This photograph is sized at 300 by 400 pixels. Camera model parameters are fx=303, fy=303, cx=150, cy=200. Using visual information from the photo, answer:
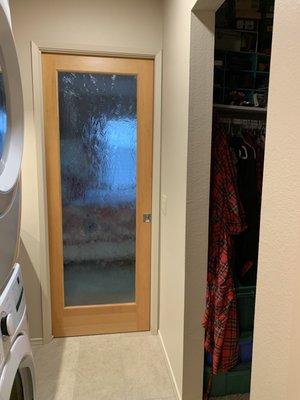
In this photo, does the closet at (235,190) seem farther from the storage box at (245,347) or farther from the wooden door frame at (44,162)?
the wooden door frame at (44,162)

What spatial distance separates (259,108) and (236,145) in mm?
241

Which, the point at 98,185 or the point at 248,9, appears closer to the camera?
the point at 248,9

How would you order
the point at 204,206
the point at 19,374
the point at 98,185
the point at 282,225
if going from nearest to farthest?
the point at 282,225
the point at 19,374
the point at 204,206
the point at 98,185

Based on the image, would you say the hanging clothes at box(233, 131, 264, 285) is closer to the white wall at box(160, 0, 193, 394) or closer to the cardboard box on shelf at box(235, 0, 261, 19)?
the white wall at box(160, 0, 193, 394)

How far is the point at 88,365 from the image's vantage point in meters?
2.05

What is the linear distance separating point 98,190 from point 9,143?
1254 mm

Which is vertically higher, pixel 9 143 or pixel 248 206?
pixel 9 143

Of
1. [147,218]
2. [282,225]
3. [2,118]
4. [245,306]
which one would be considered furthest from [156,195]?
[282,225]

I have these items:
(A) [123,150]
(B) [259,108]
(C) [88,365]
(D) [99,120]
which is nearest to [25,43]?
(D) [99,120]

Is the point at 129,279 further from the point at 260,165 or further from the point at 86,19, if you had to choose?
the point at 86,19

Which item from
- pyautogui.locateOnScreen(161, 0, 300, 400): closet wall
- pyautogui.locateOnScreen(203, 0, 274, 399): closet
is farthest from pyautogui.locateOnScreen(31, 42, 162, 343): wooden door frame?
pyautogui.locateOnScreen(203, 0, 274, 399): closet

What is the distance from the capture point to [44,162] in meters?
2.14

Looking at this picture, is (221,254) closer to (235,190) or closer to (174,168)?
(235,190)

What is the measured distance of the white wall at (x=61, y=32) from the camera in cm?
201
